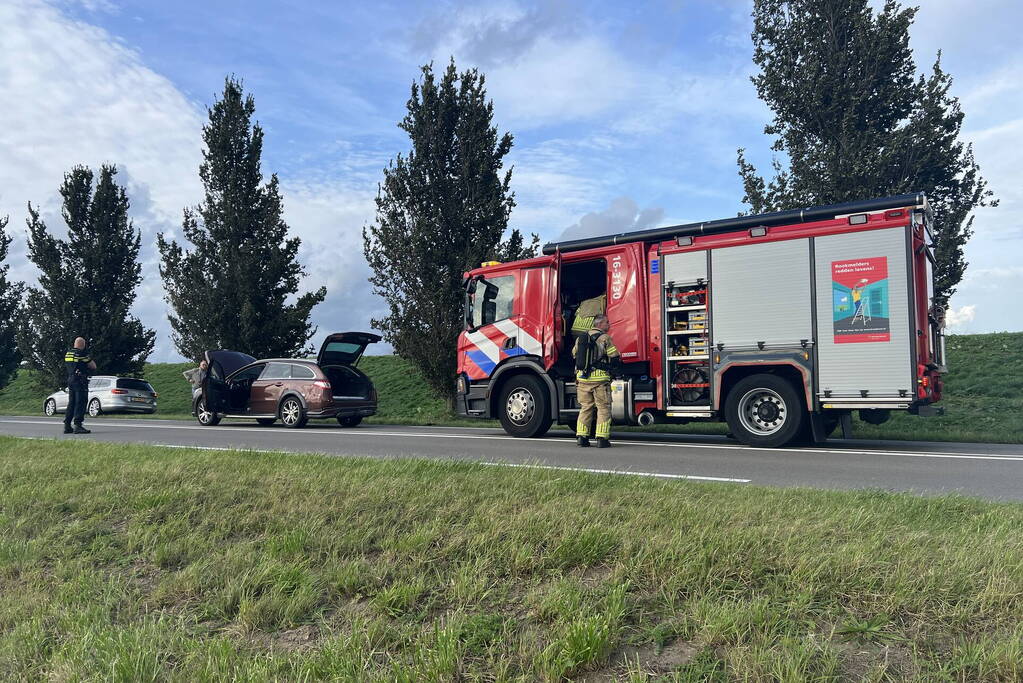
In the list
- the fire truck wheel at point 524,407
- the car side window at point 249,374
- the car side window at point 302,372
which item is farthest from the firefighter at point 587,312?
the car side window at point 249,374

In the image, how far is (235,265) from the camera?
862 inches

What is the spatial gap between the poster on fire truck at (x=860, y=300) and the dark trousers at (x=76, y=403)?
44.9 ft

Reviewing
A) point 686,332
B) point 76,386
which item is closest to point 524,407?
point 686,332

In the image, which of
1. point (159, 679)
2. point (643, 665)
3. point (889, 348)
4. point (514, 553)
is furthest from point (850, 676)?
point (889, 348)

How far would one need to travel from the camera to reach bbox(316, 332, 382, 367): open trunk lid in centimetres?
1527

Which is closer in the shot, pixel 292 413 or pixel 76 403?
pixel 76 403

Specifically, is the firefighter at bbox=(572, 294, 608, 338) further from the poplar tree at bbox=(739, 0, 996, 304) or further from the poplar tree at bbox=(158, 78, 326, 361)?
the poplar tree at bbox=(158, 78, 326, 361)

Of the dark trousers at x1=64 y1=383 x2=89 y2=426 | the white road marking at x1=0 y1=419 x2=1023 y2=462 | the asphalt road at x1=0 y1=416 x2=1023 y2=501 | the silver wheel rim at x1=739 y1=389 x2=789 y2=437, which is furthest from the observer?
the dark trousers at x1=64 y1=383 x2=89 y2=426

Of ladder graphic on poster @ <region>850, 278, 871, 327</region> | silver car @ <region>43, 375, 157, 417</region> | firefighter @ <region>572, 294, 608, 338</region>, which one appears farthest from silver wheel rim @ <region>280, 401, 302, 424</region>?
silver car @ <region>43, 375, 157, 417</region>

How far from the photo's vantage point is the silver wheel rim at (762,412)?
411 inches

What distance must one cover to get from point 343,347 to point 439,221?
4109 millimetres

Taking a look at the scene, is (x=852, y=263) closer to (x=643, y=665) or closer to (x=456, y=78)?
(x=643, y=665)

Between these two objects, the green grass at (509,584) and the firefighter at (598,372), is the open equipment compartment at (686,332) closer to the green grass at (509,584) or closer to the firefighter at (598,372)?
the firefighter at (598,372)

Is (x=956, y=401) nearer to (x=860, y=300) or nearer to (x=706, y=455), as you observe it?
(x=860, y=300)
